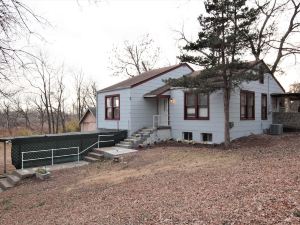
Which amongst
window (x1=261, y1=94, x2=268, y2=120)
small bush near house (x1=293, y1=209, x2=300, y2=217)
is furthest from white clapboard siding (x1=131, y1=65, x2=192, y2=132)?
small bush near house (x1=293, y1=209, x2=300, y2=217)

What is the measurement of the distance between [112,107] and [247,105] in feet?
29.7

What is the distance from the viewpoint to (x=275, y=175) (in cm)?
701

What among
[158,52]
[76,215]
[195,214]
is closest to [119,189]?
[76,215]

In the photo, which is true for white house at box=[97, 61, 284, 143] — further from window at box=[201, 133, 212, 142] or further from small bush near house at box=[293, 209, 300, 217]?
small bush near house at box=[293, 209, 300, 217]

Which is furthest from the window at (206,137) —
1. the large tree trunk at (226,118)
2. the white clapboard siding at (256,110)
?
the large tree trunk at (226,118)

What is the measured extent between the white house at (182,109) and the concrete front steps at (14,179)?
282 inches

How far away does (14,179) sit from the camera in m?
11.7

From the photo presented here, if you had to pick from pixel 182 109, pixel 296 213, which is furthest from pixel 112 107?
pixel 296 213

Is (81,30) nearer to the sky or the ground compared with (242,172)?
nearer to the sky

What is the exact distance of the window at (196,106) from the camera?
16.2 metres

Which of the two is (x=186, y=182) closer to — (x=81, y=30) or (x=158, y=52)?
(x=81, y=30)

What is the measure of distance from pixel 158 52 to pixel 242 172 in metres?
31.9

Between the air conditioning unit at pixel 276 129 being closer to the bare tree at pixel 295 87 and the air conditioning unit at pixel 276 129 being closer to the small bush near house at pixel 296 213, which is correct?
the small bush near house at pixel 296 213

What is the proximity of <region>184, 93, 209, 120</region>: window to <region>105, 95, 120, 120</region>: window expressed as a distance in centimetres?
484
